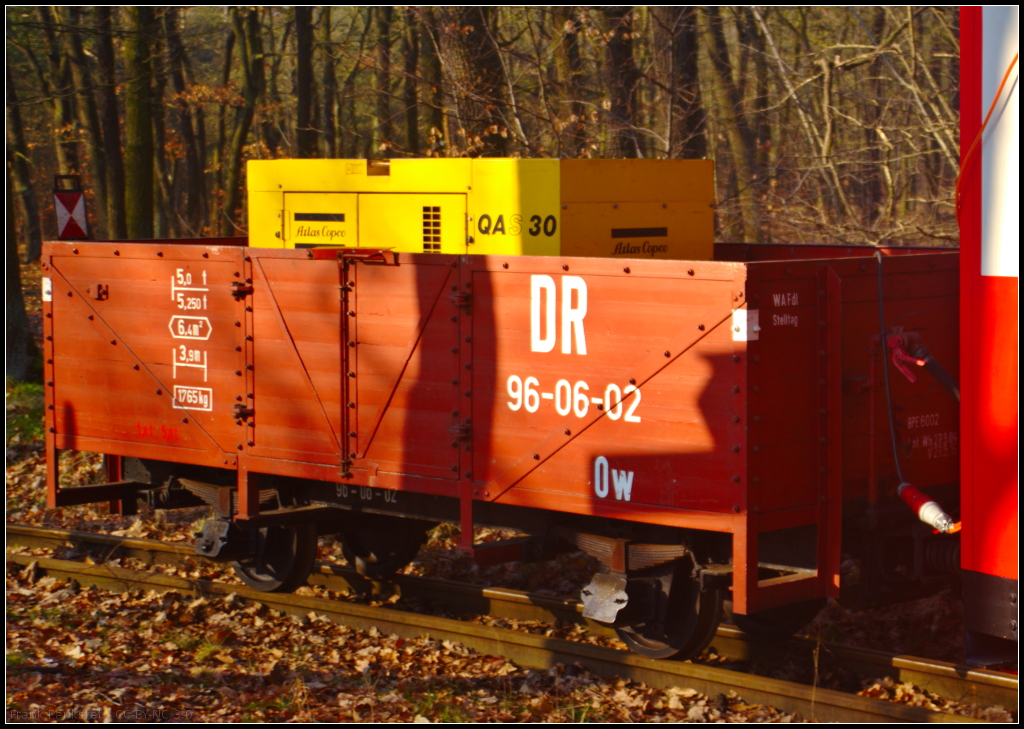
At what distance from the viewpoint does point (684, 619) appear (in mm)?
6453

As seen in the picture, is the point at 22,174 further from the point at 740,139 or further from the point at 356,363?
the point at 356,363

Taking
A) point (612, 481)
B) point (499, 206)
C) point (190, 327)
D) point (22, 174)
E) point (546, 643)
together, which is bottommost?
point (546, 643)

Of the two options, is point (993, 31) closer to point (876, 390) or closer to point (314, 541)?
point (876, 390)

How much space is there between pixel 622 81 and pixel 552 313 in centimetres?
984

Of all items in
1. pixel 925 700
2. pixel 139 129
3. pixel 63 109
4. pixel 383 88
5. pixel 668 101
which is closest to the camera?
pixel 925 700

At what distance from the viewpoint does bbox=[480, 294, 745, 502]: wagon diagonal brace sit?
550 centimetres

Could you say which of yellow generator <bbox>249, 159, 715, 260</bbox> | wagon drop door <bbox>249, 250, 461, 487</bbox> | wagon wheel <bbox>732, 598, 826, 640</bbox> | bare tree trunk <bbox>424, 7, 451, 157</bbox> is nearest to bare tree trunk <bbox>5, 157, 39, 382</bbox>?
bare tree trunk <bbox>424, 7, 451, 157</bbox>

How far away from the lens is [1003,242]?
4.89 metres

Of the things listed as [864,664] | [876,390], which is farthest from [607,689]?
[876,390]

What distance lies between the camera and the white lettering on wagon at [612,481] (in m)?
5.90

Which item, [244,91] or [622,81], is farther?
[244,91]

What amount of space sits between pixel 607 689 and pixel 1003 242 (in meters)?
3.23

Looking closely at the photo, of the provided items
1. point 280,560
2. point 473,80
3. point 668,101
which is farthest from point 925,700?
point 473,80

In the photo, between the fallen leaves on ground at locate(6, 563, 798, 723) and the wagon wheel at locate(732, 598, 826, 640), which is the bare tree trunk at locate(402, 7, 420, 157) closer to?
the fallen leaves on ground at locate(6, 563, 798, 723)
